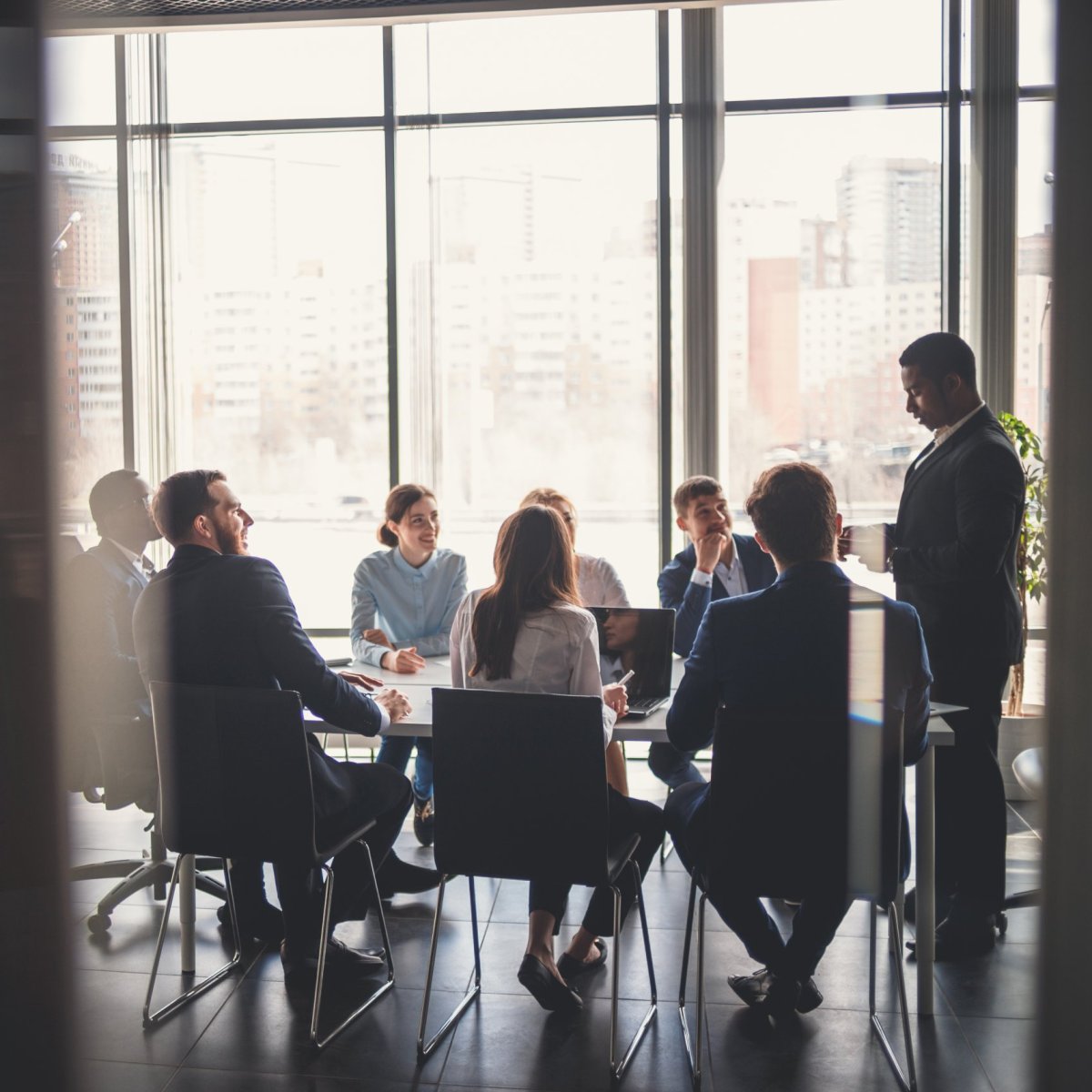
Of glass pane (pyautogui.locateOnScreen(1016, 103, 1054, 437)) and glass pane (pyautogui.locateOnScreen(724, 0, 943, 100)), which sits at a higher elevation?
glass pane (pyautogui.locateOnScreen(724, 0, 943, 100))

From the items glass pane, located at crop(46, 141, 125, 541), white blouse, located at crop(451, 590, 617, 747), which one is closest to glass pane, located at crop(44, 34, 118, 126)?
glass pane, located at crop(46, 141, 125, 541)

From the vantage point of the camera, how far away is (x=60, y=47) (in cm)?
64

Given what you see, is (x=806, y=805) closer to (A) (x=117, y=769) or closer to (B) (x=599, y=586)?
(B) (x=599, y=586)

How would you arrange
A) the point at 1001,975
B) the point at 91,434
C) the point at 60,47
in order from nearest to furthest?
the point at 60,47, the point at 91,434, the point at 1001,975

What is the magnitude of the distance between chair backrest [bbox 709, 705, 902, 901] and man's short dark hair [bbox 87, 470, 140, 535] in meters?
2.09

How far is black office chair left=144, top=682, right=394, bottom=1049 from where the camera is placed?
235cm

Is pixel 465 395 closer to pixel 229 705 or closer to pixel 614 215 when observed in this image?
pixel 614 215

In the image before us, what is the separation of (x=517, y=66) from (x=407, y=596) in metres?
2.74

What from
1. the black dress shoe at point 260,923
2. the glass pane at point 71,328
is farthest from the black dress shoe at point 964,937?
the glass pane at point 71,328

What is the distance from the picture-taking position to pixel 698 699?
2318 mm

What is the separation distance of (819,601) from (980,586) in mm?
938

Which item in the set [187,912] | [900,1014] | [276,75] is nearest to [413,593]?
[187,912]

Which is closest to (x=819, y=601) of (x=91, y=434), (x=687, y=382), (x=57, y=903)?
(x=91, y=434)

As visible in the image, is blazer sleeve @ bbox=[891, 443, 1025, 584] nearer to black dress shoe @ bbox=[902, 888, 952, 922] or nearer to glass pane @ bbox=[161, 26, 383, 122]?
black dress shoe @ bbox=[902, 888, 952, 922]
